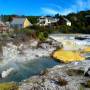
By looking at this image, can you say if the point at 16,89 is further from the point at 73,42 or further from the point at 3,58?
the point at 73,42

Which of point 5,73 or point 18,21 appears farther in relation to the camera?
point 18,21

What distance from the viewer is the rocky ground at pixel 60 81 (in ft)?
76.3

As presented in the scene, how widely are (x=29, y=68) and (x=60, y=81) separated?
1282 cm

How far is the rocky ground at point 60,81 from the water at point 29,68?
4425 millimetres

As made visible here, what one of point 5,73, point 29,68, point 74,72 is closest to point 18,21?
point 29,68

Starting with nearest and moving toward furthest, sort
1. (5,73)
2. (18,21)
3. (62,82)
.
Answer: (62,82) < (5,73) < (18,21)

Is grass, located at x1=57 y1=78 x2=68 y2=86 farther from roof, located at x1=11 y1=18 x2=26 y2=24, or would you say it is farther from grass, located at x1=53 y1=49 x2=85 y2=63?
roof, located at x1=11 y1=18 x2=26 y2=24

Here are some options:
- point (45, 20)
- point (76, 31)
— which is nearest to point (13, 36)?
point (76, 31)

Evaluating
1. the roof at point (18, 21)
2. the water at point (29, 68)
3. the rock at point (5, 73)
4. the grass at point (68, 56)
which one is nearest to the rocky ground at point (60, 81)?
the water at point (29, 68)

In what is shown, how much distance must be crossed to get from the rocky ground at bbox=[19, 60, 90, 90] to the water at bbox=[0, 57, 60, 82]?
443 cm

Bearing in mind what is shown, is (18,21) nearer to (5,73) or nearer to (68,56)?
(68,56)

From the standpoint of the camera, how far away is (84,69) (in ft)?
91.5

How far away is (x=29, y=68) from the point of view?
36562 millimetres

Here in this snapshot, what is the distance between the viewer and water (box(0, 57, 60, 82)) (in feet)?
102
